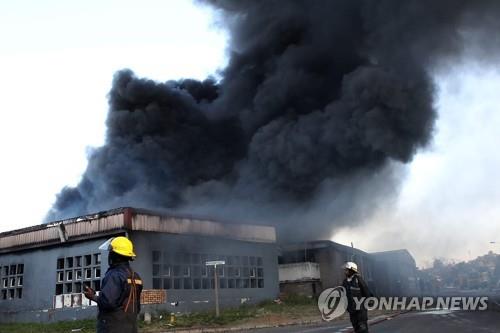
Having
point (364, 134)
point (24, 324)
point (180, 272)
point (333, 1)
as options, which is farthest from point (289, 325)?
point (333, 1)

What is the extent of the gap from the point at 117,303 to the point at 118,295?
64 mm

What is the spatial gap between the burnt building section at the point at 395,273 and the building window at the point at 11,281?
33585mm

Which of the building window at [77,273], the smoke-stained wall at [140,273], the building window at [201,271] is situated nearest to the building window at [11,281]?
the smoke-stained wall at [140,273]

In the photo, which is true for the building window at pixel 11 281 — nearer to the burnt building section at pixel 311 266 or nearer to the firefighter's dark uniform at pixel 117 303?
the burnt building section at pixel 311 266

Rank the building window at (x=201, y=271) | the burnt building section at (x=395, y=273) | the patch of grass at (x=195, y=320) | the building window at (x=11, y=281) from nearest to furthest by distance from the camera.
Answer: the patch of grass at (x=195, y=320) → the building window at (x=201, y=271) → the building window at (x=11, y=281) → the burnt building section at (x=395, y=273)

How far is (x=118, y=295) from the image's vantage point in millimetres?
4062

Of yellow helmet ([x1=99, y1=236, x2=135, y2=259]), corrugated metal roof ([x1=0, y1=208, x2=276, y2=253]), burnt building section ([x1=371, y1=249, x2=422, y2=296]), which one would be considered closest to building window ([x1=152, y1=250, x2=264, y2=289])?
corrugated metal roof ([x1=0, y1=208, x2=276, y2=253])

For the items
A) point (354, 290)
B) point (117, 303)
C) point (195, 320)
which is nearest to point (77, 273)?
point (195, 320)

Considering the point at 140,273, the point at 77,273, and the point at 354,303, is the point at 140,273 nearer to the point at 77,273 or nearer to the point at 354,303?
the point at 77,273

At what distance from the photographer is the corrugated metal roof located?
65.3 feet

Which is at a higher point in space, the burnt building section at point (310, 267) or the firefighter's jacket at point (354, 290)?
the burnt building section at point (310, 267)

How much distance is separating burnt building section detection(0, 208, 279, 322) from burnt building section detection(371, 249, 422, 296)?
27.3 m

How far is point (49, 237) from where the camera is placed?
72.0 feet

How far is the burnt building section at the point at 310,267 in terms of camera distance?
31.7m
